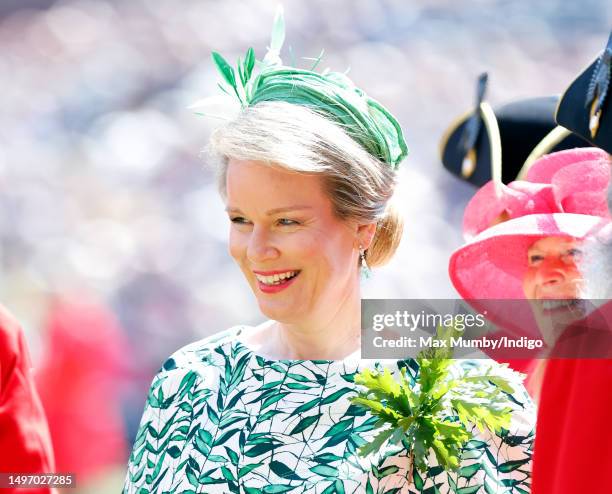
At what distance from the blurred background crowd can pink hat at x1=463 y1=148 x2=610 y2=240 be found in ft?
6.23

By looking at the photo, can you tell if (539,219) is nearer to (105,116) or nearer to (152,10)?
(105,116)

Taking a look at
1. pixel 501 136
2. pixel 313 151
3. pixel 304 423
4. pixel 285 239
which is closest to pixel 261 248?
pixel 285 239

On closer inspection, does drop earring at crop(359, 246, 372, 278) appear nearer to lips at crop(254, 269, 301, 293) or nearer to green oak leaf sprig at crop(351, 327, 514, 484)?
lips at crop(254, 269, 301, 293)

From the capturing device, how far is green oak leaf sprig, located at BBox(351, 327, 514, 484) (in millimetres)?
1720

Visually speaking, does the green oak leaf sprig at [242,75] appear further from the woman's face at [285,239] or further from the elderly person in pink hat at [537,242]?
the elderly person in pink hat at [537,242]

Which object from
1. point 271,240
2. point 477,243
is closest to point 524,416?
point 477,243

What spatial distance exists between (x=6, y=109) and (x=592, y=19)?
3427 millimetres

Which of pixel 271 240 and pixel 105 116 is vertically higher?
pixel 105 116

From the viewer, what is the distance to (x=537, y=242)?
2062mm

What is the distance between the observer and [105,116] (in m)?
5.25

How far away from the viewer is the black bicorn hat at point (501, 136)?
267 cm

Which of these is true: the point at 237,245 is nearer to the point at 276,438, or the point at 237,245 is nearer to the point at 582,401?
the point at 276,438

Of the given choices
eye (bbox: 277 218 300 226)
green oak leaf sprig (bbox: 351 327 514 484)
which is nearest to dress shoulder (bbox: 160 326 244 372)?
eye (bbox: 277 218 300 226)

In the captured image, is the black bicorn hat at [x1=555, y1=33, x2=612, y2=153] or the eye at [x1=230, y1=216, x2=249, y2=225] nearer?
the black bicorn hat at [x1=555, y1=33, x2=612, y2=153]
